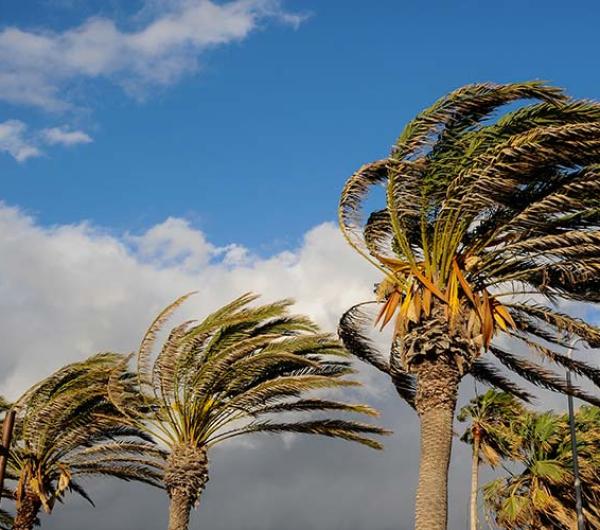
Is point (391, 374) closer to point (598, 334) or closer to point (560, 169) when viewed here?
point (598, 334)

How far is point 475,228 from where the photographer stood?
16984 mm

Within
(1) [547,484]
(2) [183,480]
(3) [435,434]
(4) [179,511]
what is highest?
(1) [547,484]

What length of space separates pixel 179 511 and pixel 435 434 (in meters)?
9.29

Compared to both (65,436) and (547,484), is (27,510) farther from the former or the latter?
(547,484)

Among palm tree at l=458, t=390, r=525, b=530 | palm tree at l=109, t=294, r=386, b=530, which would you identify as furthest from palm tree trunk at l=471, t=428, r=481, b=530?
palm tree at l=109, t=294, r=386, b=530

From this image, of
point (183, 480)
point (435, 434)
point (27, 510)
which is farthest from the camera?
point (27, 510)

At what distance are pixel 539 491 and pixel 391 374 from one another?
11932 millimetres

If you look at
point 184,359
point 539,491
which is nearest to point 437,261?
point 184,359

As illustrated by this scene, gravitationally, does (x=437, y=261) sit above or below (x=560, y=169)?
below

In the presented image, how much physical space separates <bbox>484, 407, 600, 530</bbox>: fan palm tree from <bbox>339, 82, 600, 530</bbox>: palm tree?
13.3 m

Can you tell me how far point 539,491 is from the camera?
29.3 m

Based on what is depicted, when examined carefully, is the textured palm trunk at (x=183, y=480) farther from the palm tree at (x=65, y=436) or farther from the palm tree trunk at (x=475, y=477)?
the palm tree trunk at (x=475, y=477)

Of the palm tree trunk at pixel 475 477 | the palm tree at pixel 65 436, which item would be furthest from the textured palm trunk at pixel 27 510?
the palm tree trunk at pixel 475 477

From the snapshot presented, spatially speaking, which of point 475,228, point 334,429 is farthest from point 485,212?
point 334,429
